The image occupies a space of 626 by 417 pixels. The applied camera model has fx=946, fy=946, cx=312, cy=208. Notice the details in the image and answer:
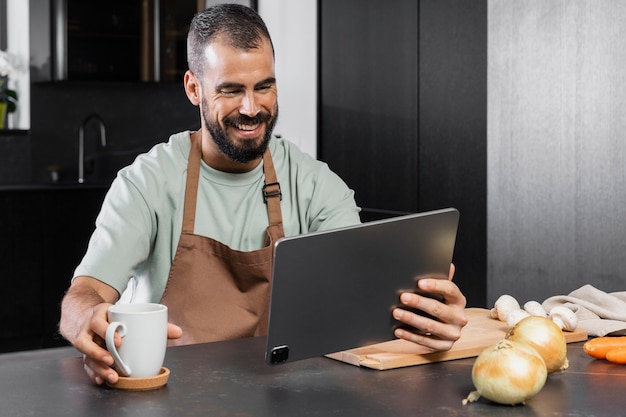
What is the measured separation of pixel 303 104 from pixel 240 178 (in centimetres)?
306

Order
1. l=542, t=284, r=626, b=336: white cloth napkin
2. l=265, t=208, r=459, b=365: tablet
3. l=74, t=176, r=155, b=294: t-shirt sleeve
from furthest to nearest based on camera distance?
l=74, t=176, r=155, b=294: t-shirt sleeve < l=542, t=284, r=626, b=336: white cloth napkin < l=265, t=208, r=459, b=365: tablet

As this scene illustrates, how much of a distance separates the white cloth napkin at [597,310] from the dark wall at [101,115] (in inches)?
→ 166

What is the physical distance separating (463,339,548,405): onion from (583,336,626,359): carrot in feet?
0.96

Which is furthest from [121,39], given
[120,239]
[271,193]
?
[120,239]

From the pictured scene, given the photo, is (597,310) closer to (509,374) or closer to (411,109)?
(509,374)

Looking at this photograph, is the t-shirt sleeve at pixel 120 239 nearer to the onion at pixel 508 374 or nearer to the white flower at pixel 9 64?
the onion at pixel 508 374

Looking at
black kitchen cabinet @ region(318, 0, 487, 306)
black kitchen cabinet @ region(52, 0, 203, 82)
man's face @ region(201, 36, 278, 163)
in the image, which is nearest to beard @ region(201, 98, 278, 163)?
man's face @ region(201, 36, 278, 163)

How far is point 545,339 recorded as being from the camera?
1.53m

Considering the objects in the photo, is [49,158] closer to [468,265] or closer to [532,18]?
[468,265]

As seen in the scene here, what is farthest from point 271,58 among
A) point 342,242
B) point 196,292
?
point 342,242

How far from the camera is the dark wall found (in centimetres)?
568

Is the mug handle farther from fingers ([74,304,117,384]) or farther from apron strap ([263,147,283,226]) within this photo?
apron strap ([263,147,283,226])

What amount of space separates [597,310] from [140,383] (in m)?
0.99

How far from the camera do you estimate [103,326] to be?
144 cm
